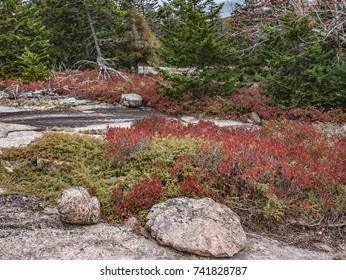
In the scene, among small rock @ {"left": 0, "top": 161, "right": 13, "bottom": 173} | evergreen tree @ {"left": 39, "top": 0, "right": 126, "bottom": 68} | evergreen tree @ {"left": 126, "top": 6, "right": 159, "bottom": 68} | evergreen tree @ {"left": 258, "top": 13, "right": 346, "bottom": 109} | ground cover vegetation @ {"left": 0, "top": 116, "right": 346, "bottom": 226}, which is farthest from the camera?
evergreen tree @ {"left": 126, "top": 6, "right": 159, "bottom": 68}

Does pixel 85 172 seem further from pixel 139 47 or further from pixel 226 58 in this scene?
pixel 139 47

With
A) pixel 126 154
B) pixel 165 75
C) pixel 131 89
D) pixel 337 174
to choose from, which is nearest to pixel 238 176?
pixel 337 174

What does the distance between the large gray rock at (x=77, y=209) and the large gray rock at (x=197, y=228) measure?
3.10ft

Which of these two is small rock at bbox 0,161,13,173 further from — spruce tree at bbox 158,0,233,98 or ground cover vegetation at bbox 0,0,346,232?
spruce tree at bbox 158,0,233,98

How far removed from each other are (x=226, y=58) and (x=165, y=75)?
324 cm

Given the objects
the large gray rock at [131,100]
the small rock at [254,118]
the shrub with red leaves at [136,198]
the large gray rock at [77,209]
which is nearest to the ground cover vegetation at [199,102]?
the shrub with red leaves at [136,198]

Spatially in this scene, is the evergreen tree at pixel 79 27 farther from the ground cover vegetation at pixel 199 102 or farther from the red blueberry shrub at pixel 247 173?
the red blueberry shrub at pixel 247 173

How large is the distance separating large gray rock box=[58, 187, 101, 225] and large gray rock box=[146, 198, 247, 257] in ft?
3.10

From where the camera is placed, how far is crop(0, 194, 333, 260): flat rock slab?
13.0 ft

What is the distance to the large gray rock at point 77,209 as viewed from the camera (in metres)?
4.71

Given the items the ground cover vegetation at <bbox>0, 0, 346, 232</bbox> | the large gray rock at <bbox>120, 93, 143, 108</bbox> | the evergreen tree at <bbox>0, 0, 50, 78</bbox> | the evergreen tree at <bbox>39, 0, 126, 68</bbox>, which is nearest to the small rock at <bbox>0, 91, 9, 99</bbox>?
the ground cover vegetation at <bbox>0, 0, 346, 232</bbox>

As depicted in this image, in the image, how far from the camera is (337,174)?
5.83 m

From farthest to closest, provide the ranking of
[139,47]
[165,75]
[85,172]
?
[139,47], [165,75], [85,172]

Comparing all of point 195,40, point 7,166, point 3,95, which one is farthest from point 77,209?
point 3,95
